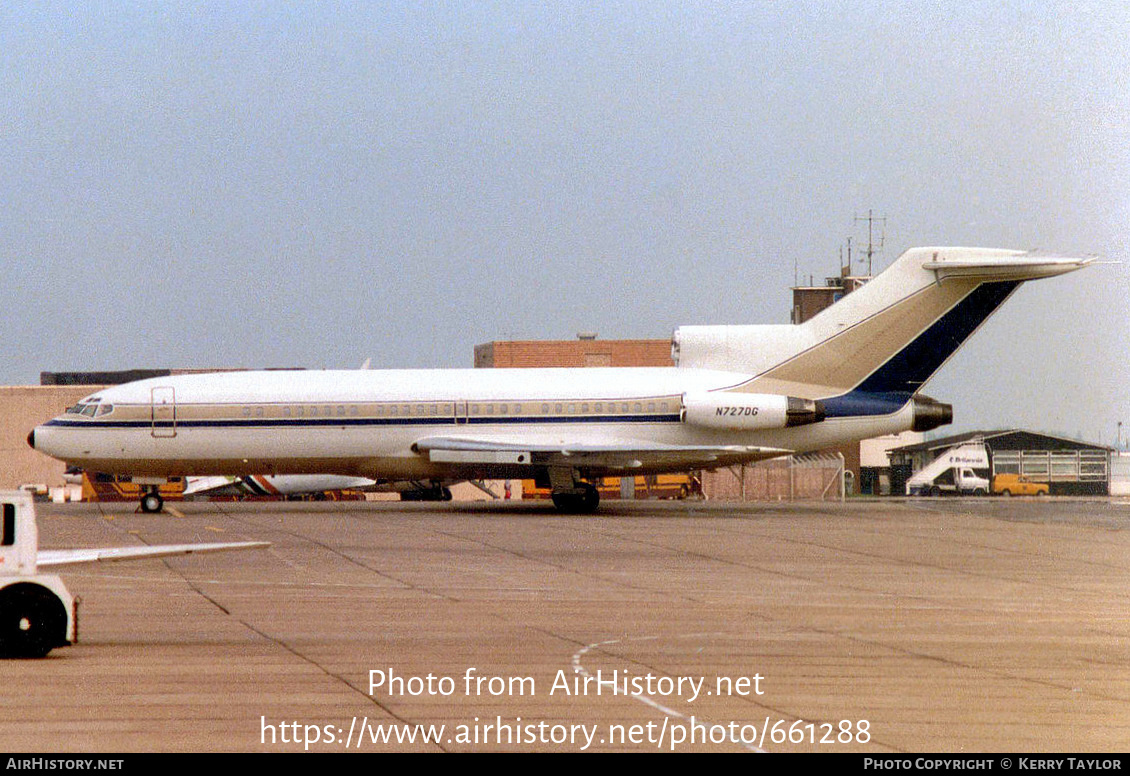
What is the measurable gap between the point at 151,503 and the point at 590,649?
2763cm

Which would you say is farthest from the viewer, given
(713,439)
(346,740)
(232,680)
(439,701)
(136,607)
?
(713,439)

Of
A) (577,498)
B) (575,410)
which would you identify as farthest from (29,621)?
(577,498)

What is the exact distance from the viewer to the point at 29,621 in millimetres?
12688

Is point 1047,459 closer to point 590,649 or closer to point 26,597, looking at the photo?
point 590,649

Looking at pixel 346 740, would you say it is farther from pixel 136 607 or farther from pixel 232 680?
pixel 136 607

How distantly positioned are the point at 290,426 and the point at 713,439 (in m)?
11.4

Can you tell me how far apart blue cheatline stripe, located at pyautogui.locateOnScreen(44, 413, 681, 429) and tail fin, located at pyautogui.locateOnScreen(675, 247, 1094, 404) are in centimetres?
394

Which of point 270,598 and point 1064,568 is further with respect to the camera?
point 1064,568

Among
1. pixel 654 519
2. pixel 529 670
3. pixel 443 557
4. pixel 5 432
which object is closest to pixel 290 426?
pixel 654 519

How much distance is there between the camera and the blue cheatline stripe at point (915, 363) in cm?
3784

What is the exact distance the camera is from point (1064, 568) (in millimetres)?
23531

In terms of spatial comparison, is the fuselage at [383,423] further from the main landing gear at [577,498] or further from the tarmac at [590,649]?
the tarmac at [590,649]

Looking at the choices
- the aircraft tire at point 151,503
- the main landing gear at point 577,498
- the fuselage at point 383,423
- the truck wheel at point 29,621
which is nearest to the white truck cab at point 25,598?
the truck wheel at point 29,621

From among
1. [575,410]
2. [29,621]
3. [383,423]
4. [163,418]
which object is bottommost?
[29,621]
